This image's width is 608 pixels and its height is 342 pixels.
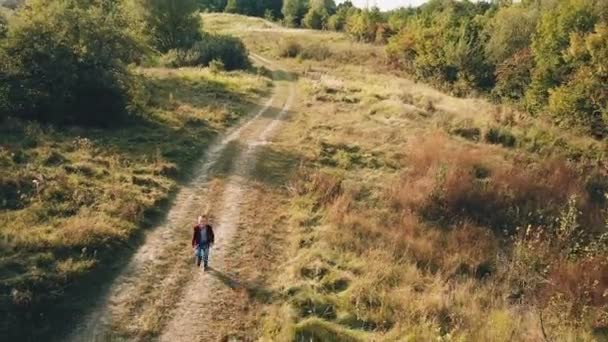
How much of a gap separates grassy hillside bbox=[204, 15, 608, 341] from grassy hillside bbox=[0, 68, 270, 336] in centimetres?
401

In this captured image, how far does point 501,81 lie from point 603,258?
2699cm

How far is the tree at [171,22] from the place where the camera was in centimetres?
4856

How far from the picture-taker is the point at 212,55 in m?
48.0

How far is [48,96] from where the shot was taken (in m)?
22.6

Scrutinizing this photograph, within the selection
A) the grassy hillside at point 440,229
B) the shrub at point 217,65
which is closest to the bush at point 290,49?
the shrub at point 217,65

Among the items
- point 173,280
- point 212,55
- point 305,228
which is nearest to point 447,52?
point 212,55

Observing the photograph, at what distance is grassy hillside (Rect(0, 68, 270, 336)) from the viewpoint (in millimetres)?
11510

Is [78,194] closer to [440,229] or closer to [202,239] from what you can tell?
[202,239]

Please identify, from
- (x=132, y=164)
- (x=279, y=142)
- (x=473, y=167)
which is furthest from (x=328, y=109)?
(x=132, y=164)

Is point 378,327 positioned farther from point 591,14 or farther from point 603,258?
point 591,14

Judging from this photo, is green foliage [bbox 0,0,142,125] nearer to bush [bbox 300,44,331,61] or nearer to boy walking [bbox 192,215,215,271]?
boy walking [bbox 192,215,215,271]

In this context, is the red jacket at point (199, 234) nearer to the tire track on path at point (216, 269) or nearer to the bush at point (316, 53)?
the tire track on path at point (216, 269)

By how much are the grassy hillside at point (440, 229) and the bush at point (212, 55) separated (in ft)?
60.4

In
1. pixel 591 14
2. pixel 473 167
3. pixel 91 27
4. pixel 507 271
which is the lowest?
pixel 507 271
